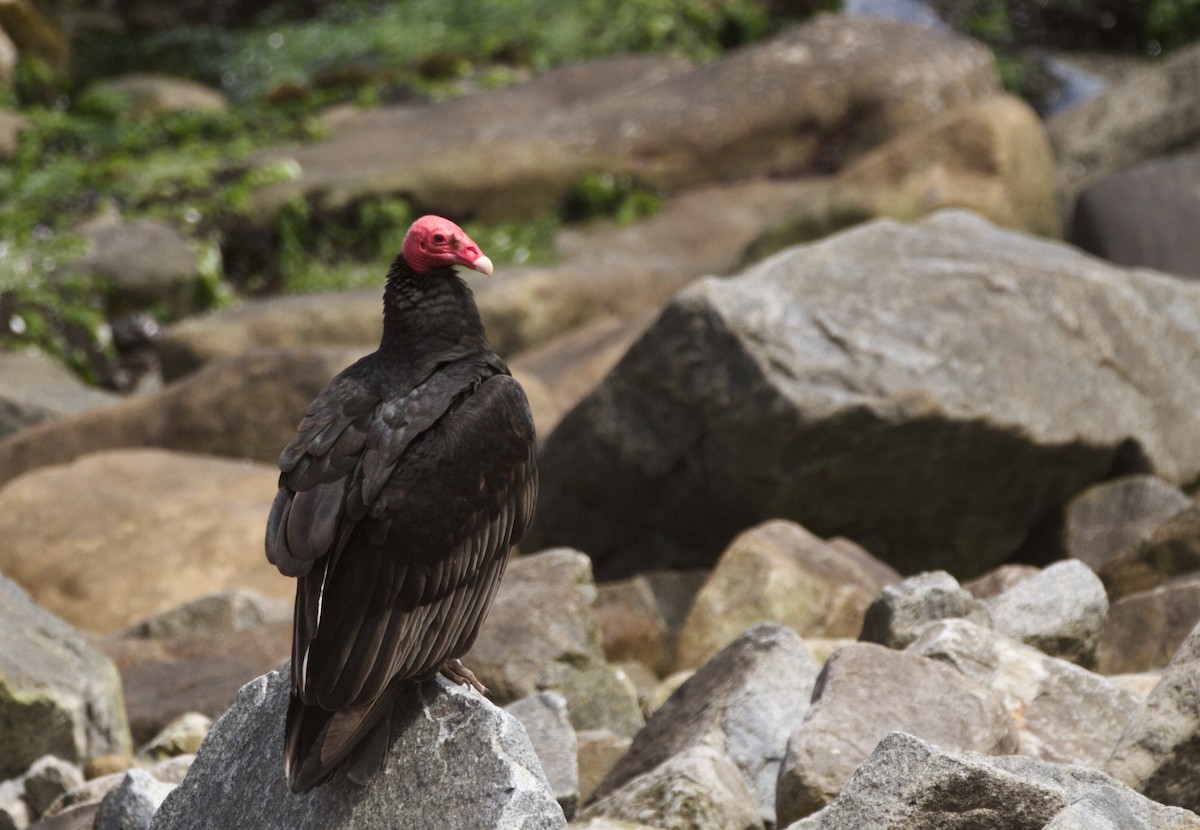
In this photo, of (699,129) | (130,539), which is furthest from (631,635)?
(699,129)

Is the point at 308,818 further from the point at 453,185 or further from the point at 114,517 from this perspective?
the point at 453,185

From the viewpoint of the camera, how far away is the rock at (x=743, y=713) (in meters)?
5.48

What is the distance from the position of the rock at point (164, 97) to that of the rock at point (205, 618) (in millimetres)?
13557

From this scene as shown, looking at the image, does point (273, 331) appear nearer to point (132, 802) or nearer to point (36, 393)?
point (36, 393)

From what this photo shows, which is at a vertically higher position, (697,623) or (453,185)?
(697,623)

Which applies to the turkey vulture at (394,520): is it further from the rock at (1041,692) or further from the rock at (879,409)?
the rock at (879,409)

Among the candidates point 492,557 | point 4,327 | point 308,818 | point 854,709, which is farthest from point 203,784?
point 4,327

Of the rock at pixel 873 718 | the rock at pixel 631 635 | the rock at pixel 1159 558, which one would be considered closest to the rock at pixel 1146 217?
the rock at pixel 1159 558

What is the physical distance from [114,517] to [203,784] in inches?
241

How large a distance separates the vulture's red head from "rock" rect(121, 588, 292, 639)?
4319 mm

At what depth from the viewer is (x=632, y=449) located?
→ 8.93 metres

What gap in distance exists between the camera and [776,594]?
7566 millimetres

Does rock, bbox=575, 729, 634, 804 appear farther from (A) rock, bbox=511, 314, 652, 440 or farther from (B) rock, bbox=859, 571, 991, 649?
(A) rock, bbox=511, 314, 652, 440

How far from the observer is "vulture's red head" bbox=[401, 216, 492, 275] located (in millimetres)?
4449
